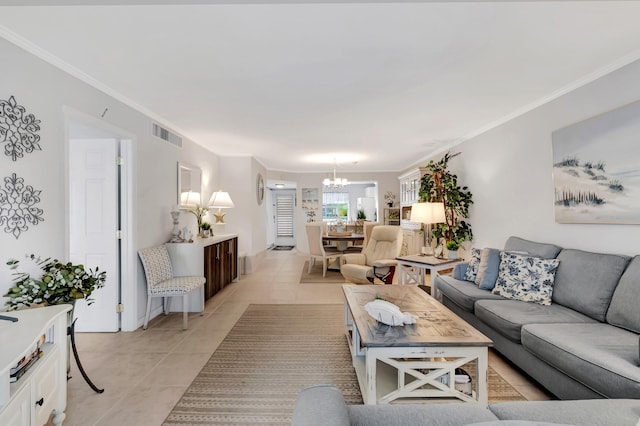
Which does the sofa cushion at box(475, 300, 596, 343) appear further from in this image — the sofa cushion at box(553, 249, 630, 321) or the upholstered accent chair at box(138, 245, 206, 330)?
the upholstered accent chair at box(138, 245, 206, 330)

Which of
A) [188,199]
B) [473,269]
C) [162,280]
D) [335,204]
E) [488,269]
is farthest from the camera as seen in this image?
[335,204]

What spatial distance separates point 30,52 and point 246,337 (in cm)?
295

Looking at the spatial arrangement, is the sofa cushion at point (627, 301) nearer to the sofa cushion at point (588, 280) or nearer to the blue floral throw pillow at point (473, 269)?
the sofa cushion at point (588, 280)

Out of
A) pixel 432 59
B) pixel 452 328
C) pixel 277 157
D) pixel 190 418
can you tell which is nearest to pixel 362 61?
pixel 432 59

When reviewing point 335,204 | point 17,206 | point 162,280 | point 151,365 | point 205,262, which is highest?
point 335,204

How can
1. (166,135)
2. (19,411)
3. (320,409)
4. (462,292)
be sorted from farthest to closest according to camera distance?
1. (166,135)
2. (462,292)
3. (19,411)
4. (320,409)

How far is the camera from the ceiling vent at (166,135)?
3793 millimetres

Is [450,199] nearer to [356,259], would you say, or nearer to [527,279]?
[356,259]

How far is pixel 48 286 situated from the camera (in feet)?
6.66

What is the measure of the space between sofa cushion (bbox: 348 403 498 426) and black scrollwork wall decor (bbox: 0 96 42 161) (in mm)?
2656

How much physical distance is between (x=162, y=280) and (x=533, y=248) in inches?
165

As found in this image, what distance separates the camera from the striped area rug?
6.45 ft

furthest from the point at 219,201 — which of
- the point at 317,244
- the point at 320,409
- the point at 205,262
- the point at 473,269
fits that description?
the point at 320,409

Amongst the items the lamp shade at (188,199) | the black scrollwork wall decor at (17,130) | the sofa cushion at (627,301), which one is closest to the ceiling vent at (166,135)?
the lamp shade at (188,199)
